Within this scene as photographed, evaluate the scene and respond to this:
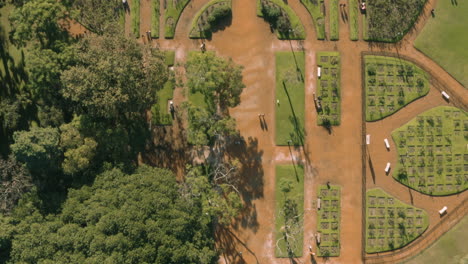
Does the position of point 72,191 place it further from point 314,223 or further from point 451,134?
point 451,134

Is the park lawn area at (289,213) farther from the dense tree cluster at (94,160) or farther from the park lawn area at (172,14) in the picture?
the park lawn area at (172,14)

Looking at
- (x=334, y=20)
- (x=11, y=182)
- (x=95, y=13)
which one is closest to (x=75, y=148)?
(x=11, y=182)

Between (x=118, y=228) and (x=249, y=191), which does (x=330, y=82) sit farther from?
(x=118, y=228)

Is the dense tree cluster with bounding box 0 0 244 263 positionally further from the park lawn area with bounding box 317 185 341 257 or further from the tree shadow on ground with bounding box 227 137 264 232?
the park lawn area with bounding box 317 185 341 257

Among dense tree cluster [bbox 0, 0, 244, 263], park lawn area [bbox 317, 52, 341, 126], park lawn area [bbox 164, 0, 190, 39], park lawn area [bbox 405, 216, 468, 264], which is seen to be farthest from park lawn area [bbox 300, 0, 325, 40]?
park lawn area [bbox 405, 216, 468, 264]

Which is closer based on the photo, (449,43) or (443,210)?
(443,210)

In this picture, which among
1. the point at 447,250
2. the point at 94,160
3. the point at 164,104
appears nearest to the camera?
the point at 94,160

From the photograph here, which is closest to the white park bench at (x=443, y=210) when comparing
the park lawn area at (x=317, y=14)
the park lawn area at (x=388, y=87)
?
the park lawn area at (x=388, y=87)
